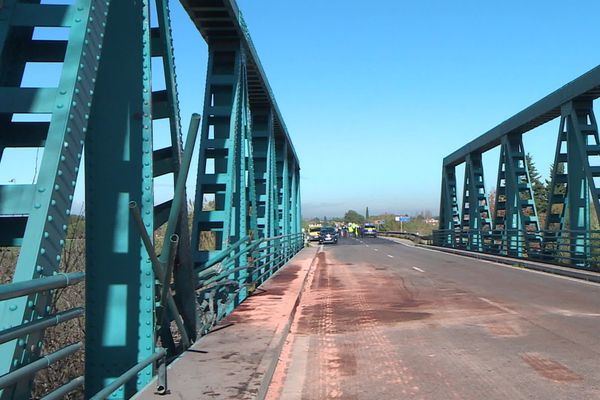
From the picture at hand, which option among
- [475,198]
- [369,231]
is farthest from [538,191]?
[475,198]

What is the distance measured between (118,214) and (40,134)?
1461mm

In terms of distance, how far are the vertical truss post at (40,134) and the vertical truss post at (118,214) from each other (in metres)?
1.12

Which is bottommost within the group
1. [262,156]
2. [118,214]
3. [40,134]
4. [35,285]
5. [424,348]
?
[424,348]

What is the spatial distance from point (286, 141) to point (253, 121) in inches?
277

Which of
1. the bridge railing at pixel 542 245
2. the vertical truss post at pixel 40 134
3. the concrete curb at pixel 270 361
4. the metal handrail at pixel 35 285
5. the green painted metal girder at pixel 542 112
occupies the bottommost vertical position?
the concrete curb at pixel 270 361

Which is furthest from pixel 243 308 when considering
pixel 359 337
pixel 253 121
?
pixel 253 121

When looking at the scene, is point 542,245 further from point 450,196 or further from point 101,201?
point 101,201

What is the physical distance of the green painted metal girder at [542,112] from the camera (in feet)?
61.7

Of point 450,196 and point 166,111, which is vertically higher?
point 450,196

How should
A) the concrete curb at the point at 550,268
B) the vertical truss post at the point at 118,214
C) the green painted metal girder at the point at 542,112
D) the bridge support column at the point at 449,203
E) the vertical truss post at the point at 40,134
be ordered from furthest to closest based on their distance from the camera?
the bridge support column at the point at 449,203 → the green painted metal girder at the point at 542,112 → the concrete curb at the point at 550,268 → the vertical truss post at the point at 118,214 → the vertical truss post at the point at 40,134

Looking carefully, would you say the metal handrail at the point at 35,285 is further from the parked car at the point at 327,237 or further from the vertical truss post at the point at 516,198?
the parked car at the point at 327,237

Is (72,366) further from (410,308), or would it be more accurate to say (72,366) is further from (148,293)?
(410,308)

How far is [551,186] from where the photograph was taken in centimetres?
2178

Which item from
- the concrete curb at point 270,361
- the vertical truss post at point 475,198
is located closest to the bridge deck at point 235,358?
the concrete curb at point 270,361
